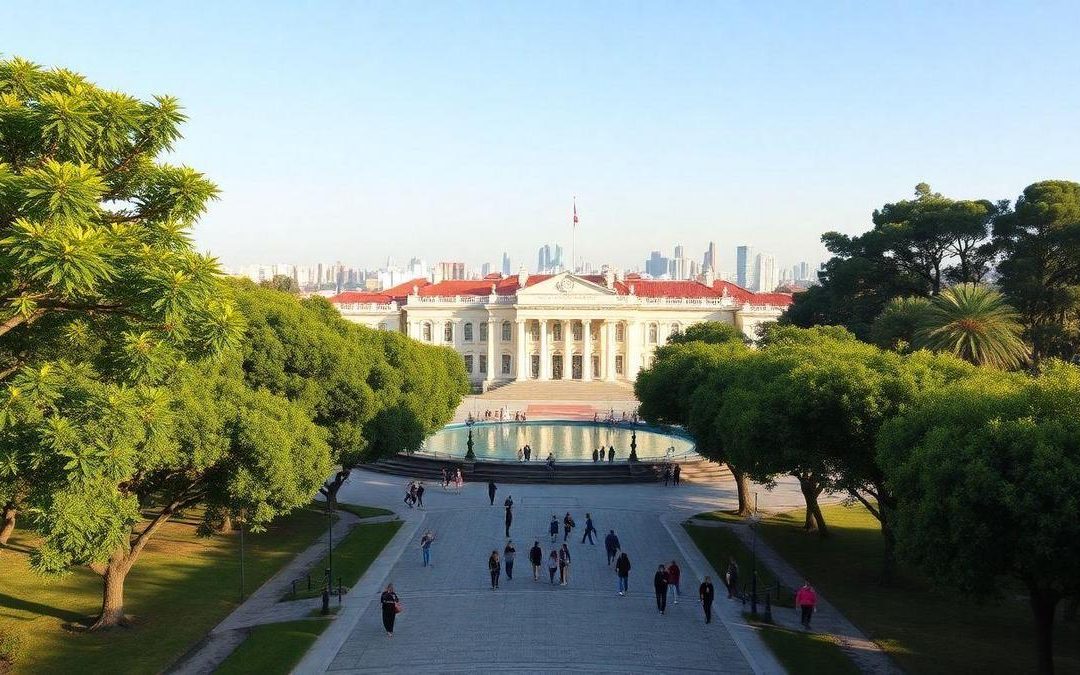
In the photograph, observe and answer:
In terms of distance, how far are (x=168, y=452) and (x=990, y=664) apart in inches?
645

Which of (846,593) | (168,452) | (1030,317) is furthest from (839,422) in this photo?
(1030,317)

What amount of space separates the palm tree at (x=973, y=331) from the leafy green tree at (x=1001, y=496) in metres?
13.1

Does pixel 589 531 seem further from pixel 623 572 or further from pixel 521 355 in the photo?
pixel 521 355

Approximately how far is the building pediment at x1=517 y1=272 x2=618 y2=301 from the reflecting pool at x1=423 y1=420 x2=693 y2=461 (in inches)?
1081

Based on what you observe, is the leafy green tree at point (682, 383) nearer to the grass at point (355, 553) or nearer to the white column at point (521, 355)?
the grass at point (355, 553)

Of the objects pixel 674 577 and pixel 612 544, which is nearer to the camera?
pixel 674 577

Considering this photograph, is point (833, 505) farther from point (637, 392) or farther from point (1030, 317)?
point (1030, 317)


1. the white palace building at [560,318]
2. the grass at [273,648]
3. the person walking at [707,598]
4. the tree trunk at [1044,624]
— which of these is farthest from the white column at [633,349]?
the tree trunk at [1044,624]

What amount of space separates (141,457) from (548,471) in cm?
2720

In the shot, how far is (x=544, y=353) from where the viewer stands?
88.7 m

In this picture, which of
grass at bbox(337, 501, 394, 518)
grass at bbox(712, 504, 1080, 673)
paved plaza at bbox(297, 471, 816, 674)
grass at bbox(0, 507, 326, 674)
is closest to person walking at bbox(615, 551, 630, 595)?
paved plaza at bbox(297, 471, 816, 674)

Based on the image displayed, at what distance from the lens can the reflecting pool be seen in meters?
48.3

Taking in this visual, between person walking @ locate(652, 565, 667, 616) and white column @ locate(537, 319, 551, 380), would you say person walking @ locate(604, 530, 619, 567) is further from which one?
white column @ locate(537, 319, 551, 380)

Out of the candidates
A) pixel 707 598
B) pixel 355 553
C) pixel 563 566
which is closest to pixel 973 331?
pixel 707 598
